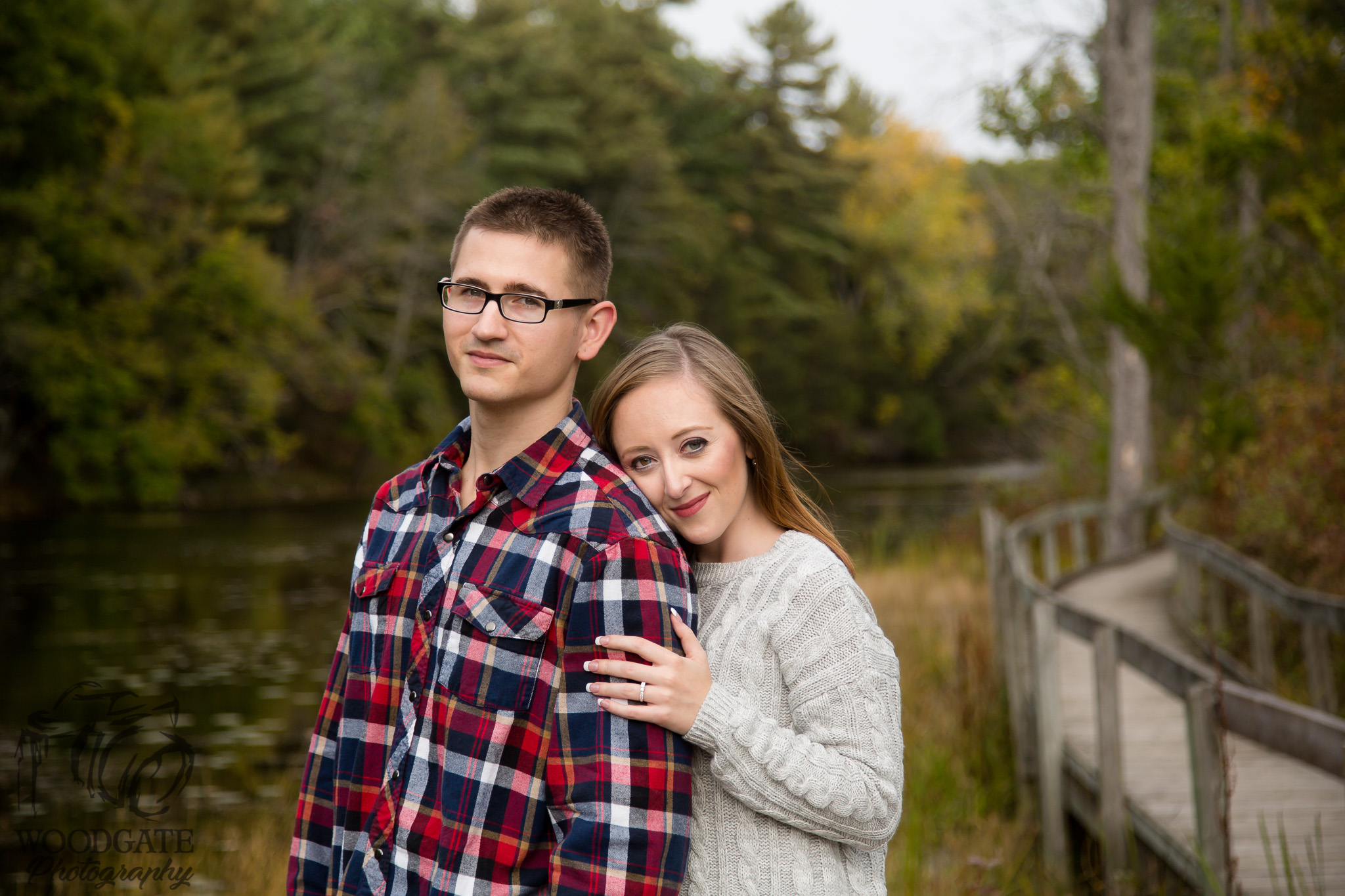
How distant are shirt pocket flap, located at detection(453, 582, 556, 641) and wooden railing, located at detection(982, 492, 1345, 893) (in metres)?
1.69

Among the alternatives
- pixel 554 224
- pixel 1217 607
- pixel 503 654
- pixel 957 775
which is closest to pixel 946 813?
pixel 957 775

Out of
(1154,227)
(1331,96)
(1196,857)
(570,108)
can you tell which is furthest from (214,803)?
(570,108)

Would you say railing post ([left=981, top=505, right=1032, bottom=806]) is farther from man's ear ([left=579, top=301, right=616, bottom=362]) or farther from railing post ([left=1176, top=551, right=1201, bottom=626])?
man's ear ([left=579, top=301, right=616, bottom=362])

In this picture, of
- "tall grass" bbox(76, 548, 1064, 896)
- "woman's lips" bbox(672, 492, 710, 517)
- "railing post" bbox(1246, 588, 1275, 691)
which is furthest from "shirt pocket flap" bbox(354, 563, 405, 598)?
"railing post" bbox(1246, 588, 1275, 691)

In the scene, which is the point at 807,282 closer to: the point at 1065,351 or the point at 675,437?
the point at 1065,351

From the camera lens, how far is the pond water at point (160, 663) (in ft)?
20.5

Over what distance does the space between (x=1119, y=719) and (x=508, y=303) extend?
2.85 meters

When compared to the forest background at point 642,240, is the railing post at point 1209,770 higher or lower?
lower

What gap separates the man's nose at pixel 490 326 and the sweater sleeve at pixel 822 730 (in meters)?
0.63

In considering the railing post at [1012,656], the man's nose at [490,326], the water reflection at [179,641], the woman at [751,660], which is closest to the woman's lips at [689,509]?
the woman at [751,660]

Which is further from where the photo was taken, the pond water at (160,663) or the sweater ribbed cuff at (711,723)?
the pond water at (160,663)

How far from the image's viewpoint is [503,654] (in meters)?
1.75

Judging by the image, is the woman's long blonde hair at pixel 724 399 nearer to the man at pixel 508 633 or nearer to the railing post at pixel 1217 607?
the man at pixel 508 633

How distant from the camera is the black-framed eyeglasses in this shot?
74.9 inches
